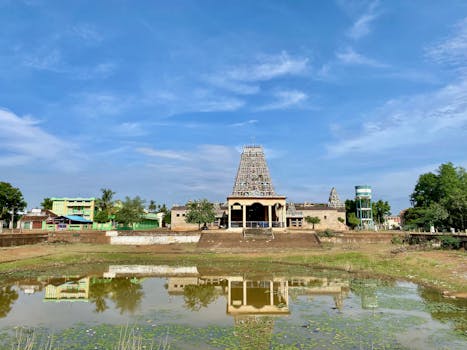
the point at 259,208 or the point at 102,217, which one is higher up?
the point at 259,208

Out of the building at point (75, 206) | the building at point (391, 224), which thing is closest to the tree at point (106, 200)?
the building at point (75, 206)

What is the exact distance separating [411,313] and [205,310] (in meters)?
8.05

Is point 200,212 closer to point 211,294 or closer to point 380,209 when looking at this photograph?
point 211,294

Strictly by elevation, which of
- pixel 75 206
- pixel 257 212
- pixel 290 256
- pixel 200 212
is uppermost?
pixel 75 206

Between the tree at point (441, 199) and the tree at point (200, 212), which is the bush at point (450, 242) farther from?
the tree at point (200, 212)

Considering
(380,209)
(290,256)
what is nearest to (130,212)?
(290,256)

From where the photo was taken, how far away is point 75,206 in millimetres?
94250

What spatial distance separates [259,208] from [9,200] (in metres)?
46.9

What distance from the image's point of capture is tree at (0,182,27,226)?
6556 centimetres

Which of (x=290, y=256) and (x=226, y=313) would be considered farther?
(x=290, y=256)

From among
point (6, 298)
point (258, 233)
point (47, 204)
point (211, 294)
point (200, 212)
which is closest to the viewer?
point (6, 298)

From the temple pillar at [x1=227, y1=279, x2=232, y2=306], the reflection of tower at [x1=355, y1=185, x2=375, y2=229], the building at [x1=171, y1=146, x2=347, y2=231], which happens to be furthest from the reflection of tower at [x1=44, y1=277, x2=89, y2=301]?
the reflection of tower at [x1=355, y1=185, x2=375, y2=229]

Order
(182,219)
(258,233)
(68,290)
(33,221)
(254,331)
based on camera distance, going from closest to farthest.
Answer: (254,331), (68,290), (258,233), (182,219), (33,221)

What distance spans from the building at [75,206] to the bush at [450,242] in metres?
82.1
